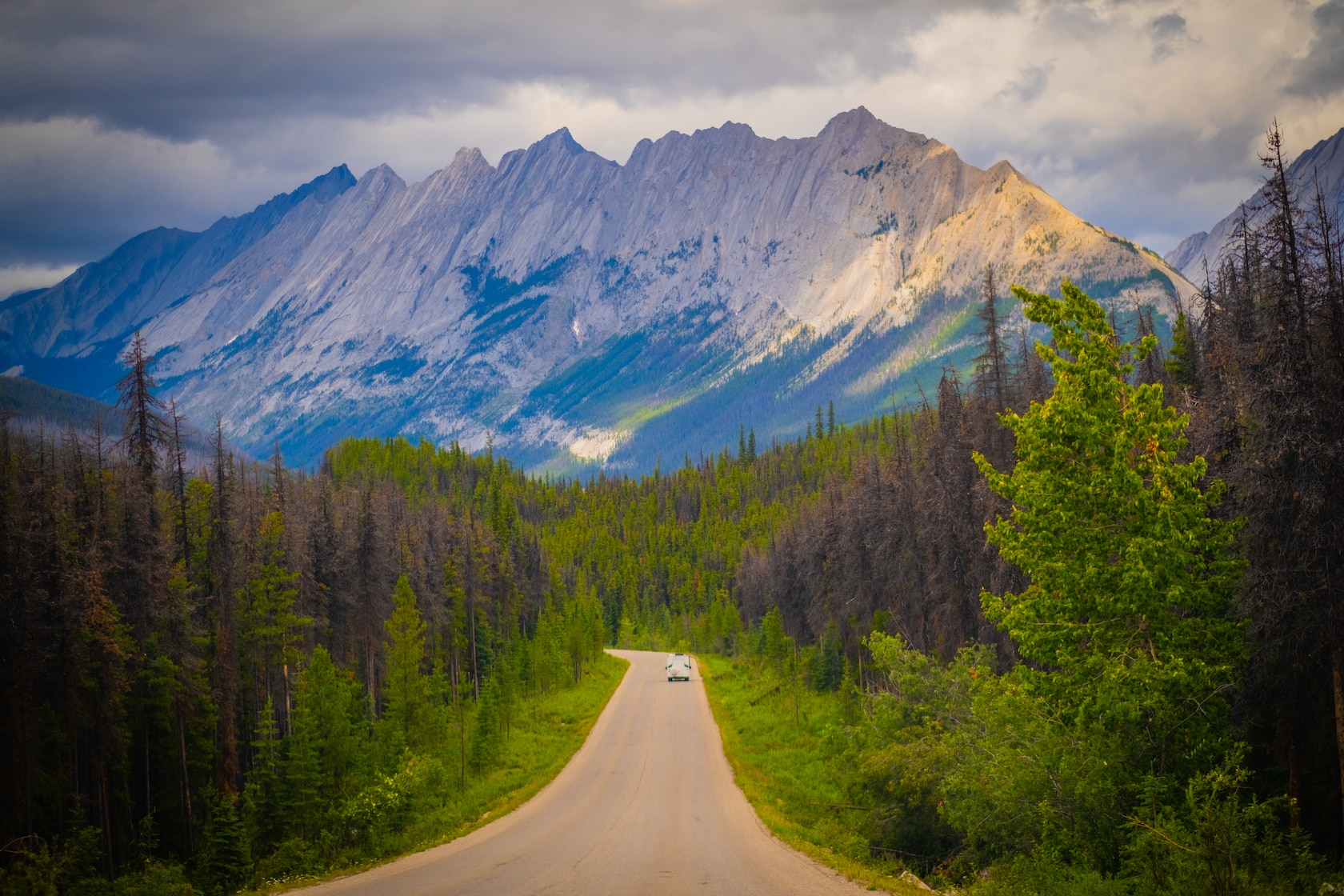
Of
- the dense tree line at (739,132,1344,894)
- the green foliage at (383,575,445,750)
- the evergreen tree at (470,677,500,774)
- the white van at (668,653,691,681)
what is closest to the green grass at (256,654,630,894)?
the evergreen tree at (470,677,500,774)

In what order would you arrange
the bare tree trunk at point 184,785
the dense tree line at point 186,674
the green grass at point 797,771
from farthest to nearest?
1. the bare tree trunk at point 184,785
2. the dense tree line at point 186,674
3. the green grass at point 797,771

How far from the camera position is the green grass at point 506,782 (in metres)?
22.5

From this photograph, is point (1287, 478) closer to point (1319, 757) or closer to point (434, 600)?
point (1319, 757)

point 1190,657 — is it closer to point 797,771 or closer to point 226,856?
point 797,771

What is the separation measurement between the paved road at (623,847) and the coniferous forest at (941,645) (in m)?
3.24

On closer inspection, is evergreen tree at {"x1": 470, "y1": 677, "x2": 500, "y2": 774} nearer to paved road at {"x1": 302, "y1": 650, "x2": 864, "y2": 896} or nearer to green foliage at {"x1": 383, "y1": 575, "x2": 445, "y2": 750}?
green foliage at {"x1": 383, "y1": 575, "x2": 445, "y2": 750}

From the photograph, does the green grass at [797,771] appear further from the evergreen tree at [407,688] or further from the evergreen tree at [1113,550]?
the evergreen tree at [407,688]

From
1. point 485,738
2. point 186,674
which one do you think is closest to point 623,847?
point 485,738

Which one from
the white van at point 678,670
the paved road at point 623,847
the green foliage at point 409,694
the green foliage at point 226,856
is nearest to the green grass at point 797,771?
the paved road at point 623,847

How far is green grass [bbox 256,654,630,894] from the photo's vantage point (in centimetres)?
2245

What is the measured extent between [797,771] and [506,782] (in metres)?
12.3

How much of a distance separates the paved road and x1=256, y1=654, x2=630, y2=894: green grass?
2.51ft

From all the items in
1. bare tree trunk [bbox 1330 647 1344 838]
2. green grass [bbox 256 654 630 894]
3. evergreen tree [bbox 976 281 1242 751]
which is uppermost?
evergreen tree [bbox 976 281 1242 751]

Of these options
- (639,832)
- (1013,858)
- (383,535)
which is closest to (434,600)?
(383,535)
